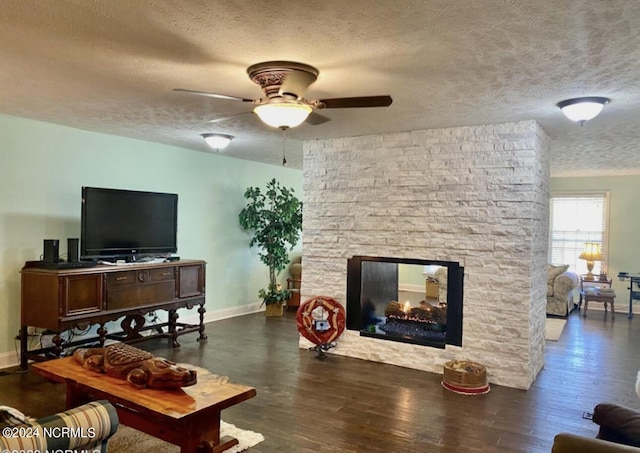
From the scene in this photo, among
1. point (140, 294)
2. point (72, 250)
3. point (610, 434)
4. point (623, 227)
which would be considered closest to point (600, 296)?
point (623, 227)

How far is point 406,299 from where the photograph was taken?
4.93 meters

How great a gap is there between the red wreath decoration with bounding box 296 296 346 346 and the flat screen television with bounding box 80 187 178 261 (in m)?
1.73

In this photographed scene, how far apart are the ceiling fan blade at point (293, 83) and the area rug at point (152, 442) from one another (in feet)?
6.92

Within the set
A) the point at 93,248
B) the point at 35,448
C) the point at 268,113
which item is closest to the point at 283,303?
→ the point at 93,248

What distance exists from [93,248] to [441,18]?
390 centimetres

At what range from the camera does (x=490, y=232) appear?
433cm

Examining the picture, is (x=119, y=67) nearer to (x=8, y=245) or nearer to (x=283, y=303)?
(x=8, y=245)

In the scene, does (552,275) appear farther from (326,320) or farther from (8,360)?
(8,360)

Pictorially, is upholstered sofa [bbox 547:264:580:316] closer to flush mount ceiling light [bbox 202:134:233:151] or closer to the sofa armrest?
A: flush mount ceiling light [bbox 202:134:233:151]

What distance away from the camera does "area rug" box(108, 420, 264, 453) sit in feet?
9.25

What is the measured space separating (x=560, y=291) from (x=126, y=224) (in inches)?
256

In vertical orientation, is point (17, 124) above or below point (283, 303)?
above

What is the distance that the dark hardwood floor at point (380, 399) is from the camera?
3053 millimetres

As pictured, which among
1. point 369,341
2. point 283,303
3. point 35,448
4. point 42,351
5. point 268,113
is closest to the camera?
point 35,448
